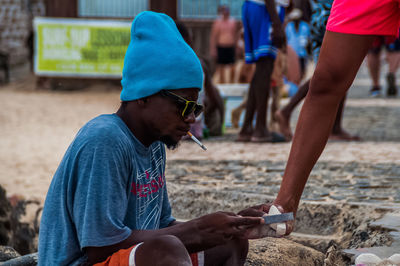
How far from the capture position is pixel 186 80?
206 centimetres

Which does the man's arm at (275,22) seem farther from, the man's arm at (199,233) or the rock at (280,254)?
the man's arm at (199,233)

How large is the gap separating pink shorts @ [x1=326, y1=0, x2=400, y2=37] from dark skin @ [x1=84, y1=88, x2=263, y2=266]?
0.81 m

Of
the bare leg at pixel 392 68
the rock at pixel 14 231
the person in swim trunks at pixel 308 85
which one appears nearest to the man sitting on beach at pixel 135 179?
the rock at pixel 14 231

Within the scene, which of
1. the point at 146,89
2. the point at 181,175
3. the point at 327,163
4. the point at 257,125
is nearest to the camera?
the point at 146,89

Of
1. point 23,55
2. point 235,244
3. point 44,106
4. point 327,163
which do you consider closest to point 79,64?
point 44,106

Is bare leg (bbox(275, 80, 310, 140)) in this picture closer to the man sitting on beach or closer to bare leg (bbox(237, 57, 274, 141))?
bare leg (bbox(237, 57, 274, 141))

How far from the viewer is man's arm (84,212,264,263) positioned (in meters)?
1.92

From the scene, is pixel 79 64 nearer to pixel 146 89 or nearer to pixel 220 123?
pixel 220 123

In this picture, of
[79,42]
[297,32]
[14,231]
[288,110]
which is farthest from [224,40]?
[14,231]

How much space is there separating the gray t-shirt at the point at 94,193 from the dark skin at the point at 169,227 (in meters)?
0.05

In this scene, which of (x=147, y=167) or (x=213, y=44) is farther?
(x=213, y=44)

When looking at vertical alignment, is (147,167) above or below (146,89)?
below

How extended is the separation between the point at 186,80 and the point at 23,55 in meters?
19.2

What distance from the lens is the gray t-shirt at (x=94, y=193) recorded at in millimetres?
1864
